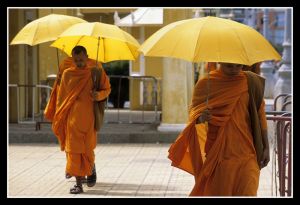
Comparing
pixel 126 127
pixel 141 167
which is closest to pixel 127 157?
pixel 141 167

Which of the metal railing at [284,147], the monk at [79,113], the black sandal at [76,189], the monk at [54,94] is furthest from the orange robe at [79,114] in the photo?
the metal railing at [284,147]

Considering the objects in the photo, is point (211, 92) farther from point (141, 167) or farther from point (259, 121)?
point (141, 167)

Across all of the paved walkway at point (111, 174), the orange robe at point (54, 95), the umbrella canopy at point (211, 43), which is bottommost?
the paved walkway at point (111, 174)

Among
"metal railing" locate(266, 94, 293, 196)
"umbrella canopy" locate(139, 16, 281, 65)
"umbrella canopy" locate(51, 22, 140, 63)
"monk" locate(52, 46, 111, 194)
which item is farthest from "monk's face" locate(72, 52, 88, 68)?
"umbrella canopy" locate(139, 16, 281, 65)

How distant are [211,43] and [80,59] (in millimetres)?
3235

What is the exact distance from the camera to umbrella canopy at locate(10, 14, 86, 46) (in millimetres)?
9766

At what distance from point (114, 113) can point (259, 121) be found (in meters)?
14.8

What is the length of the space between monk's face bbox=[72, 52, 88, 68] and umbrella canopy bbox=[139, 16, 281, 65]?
2.68m

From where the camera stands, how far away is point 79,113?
9250 millimetres

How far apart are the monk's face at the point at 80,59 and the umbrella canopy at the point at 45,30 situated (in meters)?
0.62

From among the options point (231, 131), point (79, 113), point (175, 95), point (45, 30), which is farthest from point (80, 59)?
point (175, 95)

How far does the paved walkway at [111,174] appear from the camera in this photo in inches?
364

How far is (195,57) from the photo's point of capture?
6.16 m

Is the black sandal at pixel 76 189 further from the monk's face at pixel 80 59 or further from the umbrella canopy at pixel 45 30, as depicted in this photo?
the umbrella canopy at pixel 45 30
